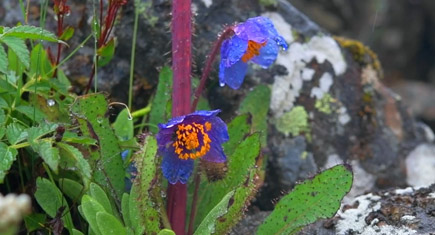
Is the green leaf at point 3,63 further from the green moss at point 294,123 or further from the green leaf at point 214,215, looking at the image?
the green moss at point 294,123

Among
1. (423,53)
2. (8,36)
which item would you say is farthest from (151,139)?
(423,53)

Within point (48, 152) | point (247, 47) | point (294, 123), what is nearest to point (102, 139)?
point (48, 152)

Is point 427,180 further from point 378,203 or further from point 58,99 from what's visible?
point 58,99

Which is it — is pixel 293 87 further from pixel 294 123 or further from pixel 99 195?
pixel 99 195

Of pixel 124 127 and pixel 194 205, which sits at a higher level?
pixel 124 127

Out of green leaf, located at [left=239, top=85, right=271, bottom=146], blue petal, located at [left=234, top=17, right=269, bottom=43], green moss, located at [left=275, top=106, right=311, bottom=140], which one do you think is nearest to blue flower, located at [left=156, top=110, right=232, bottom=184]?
blue petal, located at [left=234, top=17, right=269, bottom=43]

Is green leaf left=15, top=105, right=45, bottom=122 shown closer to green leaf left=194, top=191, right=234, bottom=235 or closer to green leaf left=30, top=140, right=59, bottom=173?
green leaf left=30, top=140, right=59, bottom=173
